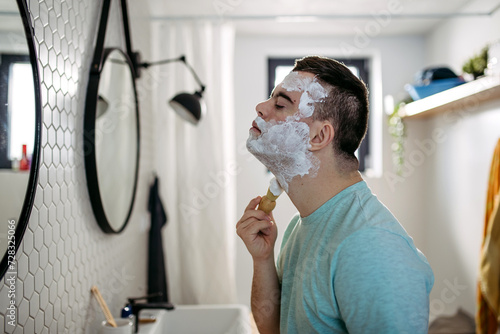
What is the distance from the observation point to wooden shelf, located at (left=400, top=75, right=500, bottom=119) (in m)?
1.59

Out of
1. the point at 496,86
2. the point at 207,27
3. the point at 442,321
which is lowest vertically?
the point at 442,321

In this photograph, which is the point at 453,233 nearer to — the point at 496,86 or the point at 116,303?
the point at 496,86

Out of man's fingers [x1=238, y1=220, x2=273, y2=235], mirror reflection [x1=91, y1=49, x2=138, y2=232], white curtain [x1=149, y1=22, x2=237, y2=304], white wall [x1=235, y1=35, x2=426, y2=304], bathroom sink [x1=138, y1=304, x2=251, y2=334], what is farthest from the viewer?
white wall [x1=235, y1=35, x2=426, y2=304]

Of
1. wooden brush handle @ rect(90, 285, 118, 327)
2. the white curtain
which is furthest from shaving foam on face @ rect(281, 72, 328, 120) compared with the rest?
the white curtain

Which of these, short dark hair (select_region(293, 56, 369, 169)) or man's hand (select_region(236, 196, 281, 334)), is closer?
short dark hair (select_region(293, 56, 369, 169))

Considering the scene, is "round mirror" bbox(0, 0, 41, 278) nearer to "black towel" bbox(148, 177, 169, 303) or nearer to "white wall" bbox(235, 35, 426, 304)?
"black towel" bbox(148, 177, 169, 303)

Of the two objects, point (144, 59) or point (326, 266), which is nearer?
point (326, 266)

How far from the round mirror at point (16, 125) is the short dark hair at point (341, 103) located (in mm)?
575

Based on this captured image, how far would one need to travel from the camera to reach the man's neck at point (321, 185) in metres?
0.94

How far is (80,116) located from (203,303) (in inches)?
53.6

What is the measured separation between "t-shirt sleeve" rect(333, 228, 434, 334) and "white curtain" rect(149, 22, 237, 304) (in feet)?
4.62

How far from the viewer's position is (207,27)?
2178 millimetres

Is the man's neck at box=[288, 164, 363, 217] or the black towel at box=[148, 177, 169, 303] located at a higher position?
the man's neck at box=[288, 164, 363, 217]

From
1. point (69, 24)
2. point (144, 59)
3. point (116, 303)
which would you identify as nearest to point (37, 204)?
point (69, 24)
